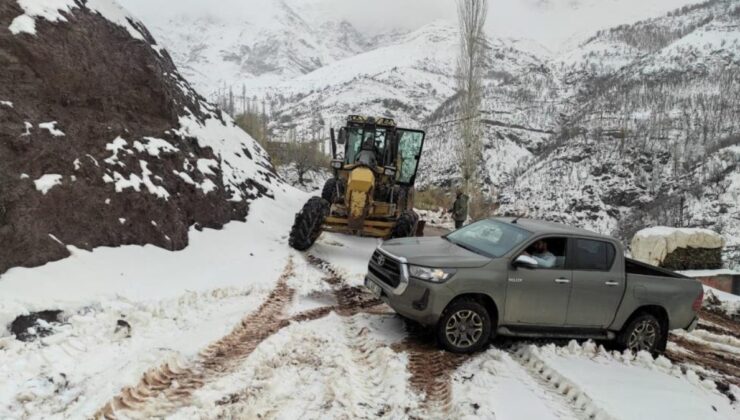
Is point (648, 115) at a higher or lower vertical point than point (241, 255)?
higher

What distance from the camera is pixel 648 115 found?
8931cm

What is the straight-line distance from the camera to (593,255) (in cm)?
707

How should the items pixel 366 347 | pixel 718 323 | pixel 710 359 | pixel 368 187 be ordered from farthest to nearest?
pixel 368 187 < pixel 718 323 < pixel 710 359 < pixel 366 347

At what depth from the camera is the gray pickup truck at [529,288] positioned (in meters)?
6.34

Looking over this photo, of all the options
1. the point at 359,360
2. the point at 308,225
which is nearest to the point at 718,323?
the point at 359,360

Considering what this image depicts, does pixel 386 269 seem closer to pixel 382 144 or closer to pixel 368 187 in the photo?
pixel 368 187

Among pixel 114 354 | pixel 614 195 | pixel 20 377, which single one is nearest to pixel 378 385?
pixel 114 354

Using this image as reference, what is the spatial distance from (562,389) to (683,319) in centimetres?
323

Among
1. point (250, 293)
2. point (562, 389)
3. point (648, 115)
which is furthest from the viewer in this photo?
point (648, 115)

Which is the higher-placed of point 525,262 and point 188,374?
point 525,262

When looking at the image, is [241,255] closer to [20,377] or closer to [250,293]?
[250,293]

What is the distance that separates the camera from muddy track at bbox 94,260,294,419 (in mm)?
3971

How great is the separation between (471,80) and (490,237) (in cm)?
2186

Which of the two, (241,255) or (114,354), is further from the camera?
(241,255)
